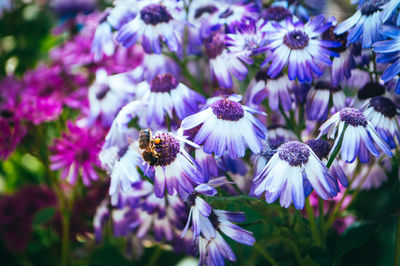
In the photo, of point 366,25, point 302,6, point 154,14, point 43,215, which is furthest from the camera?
point 43,215

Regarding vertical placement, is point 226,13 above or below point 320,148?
above

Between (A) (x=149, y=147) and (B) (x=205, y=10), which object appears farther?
(B) (x=205, y=10)

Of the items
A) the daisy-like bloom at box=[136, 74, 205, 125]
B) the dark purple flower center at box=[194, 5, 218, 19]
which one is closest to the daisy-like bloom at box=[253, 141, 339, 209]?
the daisy-like bloom at box=[136, 74, 205, 125]

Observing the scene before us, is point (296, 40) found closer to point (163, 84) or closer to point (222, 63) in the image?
point (222, 63)

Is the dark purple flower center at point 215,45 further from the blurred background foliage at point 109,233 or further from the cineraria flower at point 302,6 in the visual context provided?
the blurred background foliage at point 109,233

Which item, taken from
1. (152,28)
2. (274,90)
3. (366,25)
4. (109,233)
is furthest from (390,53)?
(109,233)

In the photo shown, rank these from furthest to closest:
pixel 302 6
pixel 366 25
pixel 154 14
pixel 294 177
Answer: pixel 302 6 → pixel 154 14 → pixel 366 25 → pixel 294 177

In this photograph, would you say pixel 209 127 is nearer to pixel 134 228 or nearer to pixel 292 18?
pixel 292 18

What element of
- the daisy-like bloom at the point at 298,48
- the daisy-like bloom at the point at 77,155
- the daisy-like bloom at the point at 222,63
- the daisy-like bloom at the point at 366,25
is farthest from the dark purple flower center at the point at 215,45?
the daisy-like bloom at the point at 77,155
